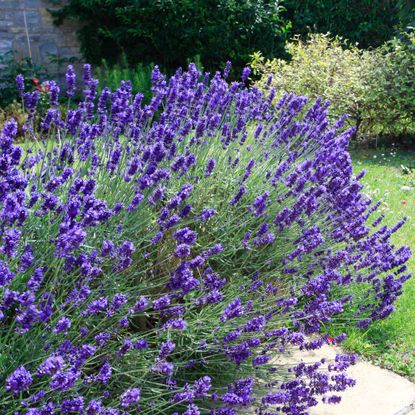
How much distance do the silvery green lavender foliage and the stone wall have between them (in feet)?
23.8

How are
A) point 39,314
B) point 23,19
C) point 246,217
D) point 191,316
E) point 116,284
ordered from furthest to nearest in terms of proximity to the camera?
point 23,19 < point 246,217 < point 191,316 < point 116,284 < point 39,314

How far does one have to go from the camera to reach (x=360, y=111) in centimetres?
863

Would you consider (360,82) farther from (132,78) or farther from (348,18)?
(132,78)

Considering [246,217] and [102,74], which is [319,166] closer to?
[246,217]

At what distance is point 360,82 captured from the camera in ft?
27.9

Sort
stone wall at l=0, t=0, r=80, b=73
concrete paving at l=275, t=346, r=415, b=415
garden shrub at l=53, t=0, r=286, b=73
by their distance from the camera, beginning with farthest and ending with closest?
stone wall at l=0, t=0, r=80, b=73 → garden shrub at l=53, t=0, r=286, b=73 → concrete paving at l=275, t=346, r=415, b=415

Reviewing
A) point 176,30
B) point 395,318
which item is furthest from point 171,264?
point 176,30

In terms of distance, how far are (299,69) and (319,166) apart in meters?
5.52

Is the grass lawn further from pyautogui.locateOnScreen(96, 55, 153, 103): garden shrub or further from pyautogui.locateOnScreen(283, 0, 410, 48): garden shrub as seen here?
pyautogui.locateOnScreen(283, 0, 410, 48): garden shrub

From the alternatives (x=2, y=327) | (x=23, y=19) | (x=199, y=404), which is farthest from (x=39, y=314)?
(x=23, y=19)

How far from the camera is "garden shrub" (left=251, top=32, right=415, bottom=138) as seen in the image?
8.28 meters

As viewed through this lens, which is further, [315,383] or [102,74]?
[102,74]

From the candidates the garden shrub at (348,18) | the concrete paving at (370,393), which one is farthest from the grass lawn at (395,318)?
the garden shrub at (348,18)

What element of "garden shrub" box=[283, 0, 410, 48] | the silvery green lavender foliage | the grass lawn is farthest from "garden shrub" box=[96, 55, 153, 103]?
the silvery green lavender foliage
